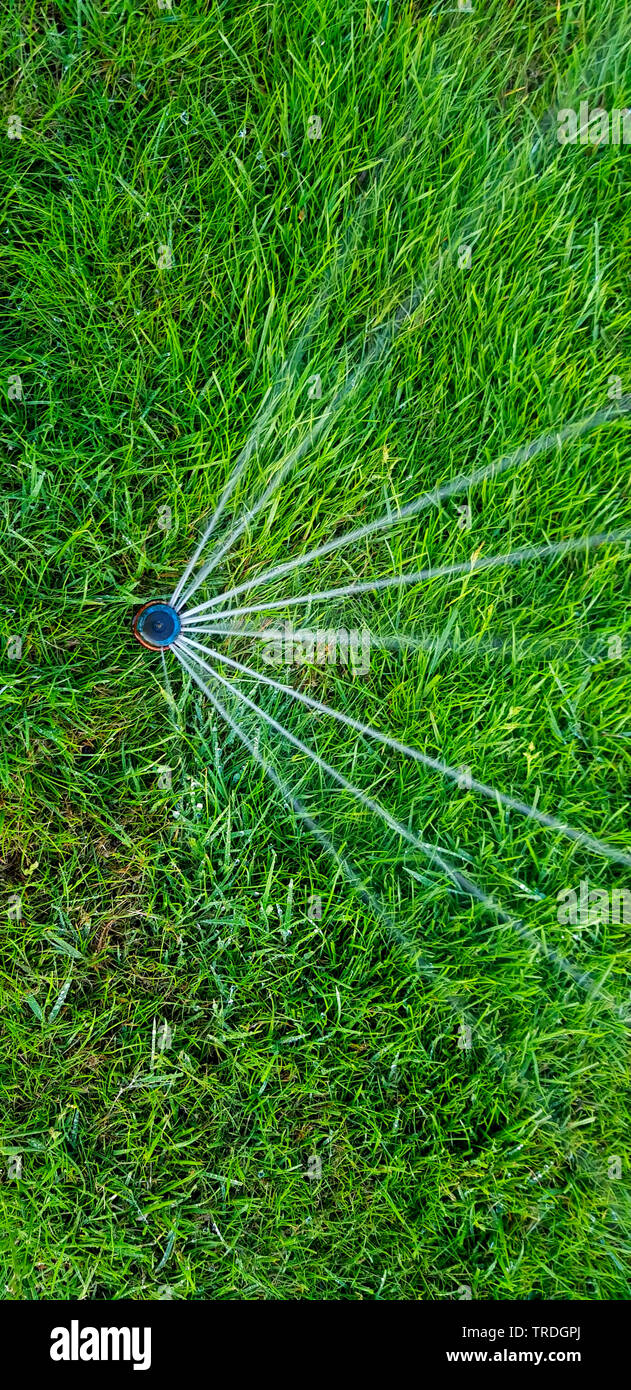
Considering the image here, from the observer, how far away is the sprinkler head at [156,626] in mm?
2135

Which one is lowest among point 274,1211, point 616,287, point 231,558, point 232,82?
point 274,1211

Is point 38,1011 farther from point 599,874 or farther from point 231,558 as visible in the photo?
point 599,874

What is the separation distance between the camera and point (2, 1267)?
2023mm

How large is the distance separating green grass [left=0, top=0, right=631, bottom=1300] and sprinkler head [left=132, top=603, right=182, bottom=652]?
0.04 m

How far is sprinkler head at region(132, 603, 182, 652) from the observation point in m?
2.13

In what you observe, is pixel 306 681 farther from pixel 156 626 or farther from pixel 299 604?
pixel 156 626

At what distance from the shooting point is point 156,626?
7.03 feet

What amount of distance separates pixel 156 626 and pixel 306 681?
395mm

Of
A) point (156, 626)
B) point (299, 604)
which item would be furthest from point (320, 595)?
point (156, 626)

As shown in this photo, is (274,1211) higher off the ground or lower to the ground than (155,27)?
lower

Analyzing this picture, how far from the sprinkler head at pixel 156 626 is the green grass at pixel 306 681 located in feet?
0.12

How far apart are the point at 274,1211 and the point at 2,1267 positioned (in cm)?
65

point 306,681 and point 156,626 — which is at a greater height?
point 156,626

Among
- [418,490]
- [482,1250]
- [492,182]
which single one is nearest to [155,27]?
[492,182]
